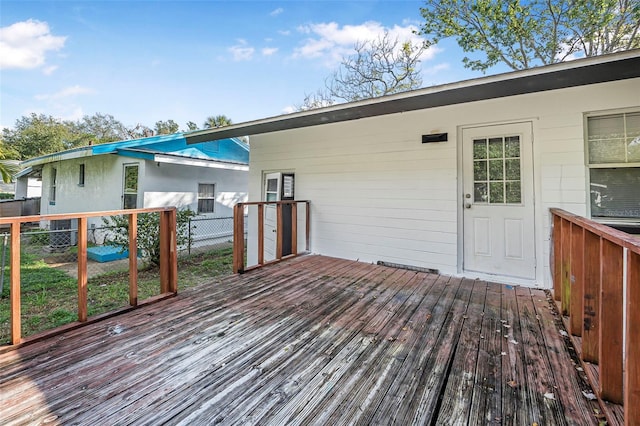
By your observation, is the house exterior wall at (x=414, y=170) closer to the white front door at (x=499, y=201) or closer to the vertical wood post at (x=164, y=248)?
the white front door at (x=499, y=201)

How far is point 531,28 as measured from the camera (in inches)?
375

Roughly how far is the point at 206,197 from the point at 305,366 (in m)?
8.02

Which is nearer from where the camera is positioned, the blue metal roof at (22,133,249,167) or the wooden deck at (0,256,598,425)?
the wooden deck at (0,256,598,425)

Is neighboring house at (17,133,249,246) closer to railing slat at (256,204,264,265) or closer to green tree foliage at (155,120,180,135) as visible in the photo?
railing slat at (256,204,264,265)

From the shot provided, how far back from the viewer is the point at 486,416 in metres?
1.38

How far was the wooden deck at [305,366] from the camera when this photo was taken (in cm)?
140

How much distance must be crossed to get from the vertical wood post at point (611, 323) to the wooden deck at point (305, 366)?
0.15 meters

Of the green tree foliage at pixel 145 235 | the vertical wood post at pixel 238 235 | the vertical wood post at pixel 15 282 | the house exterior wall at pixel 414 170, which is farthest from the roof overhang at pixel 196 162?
the vertical wood post at pixel 15 282

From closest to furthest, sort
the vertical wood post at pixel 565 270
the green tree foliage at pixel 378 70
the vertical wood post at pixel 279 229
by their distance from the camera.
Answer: the vertical wood post at pixel 565 270, the vertical wood post at pixel 279 229, the green tree foliage at pixel 378 70

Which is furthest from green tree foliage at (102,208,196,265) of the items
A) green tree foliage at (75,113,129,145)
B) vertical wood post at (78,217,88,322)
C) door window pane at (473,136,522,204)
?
green tree foliage at (75,113,129,145)

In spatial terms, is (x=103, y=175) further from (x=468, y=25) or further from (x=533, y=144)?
(x=468, y=25)

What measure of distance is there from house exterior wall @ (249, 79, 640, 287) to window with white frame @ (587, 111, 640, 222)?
0.11 m

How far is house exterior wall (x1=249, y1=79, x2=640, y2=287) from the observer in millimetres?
3254

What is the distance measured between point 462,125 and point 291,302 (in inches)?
127
